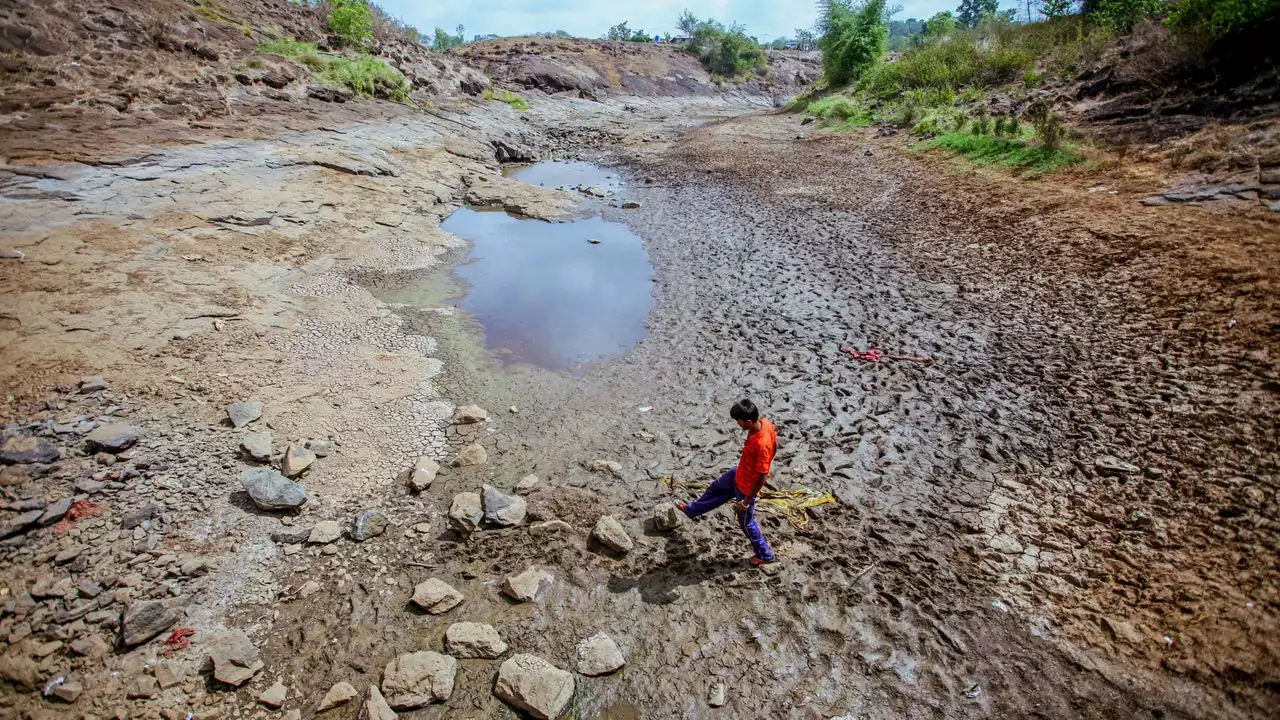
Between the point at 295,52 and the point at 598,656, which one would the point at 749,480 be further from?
the point at 295,52

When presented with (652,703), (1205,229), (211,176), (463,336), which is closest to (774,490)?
(652,703)

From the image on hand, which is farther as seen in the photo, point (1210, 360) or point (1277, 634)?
point (1210, 360)

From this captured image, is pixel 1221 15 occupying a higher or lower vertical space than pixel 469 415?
higher

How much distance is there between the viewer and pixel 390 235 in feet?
36.1

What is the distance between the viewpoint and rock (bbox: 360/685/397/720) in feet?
11.0

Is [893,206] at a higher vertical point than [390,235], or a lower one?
lower

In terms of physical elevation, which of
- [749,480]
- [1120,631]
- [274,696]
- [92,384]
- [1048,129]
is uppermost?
[1048,129]

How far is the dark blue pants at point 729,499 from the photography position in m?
4.36

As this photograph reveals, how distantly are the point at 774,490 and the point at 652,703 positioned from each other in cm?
225

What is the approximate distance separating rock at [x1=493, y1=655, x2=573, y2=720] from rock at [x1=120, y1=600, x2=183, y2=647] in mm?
2232

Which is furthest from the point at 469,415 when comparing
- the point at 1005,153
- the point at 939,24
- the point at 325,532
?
the point at 939,24

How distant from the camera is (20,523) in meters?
3.95

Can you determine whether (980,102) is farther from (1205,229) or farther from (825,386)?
(825,386)

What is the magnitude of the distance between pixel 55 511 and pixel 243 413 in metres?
1.51
